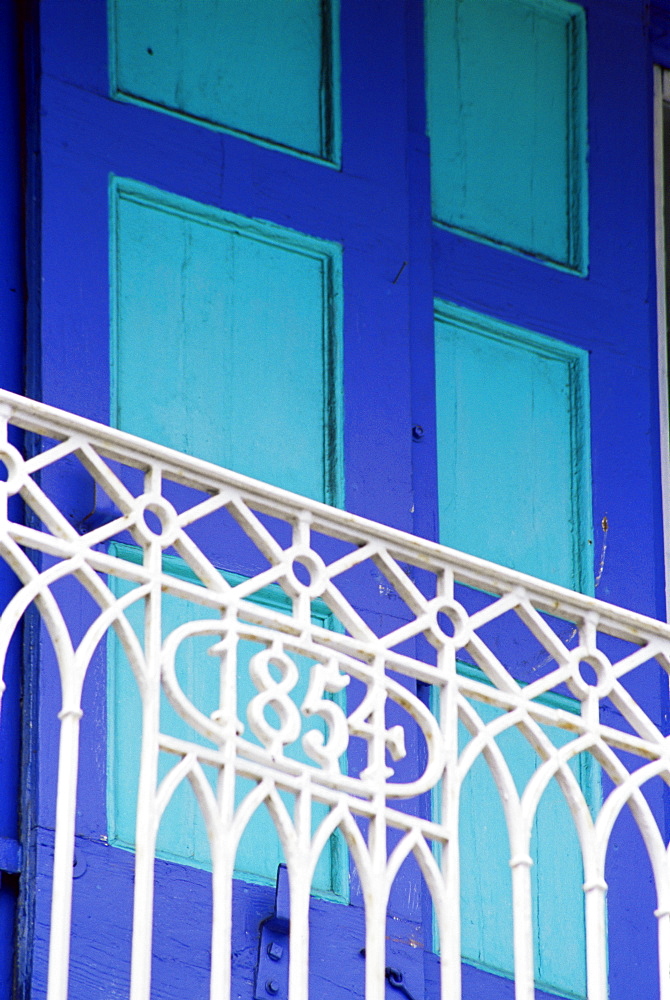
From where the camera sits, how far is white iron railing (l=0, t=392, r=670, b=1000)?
3.21 m

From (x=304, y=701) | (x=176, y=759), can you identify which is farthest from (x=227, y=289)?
(x=304, y=701)

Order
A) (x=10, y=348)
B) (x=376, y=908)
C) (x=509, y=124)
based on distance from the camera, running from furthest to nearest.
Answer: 1. (x=509, y=124)
2. (x=10, y=348)
3. (x=376, y=908)

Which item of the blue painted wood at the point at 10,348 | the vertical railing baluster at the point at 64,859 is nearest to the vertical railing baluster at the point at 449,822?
the vertical railing baluster at the point at 64,859

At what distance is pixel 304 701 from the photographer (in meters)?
3.48

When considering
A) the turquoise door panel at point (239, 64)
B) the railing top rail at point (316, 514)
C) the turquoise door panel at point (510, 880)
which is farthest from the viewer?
the turquoise door panel at point (239, 64)

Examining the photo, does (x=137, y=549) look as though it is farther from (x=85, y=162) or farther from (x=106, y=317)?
(x=85, y=162)

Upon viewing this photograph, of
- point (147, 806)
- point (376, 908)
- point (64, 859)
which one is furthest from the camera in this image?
point (376, 908)

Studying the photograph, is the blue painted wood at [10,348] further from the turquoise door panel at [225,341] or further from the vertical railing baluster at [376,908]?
the vertical railing baluster at [376,908]

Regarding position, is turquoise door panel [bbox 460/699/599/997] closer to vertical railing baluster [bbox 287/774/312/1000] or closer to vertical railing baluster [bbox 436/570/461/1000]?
vertical railing baluster [bbox 436/570/461/1000]

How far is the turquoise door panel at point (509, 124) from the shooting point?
209 inches

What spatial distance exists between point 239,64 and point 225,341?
74cm

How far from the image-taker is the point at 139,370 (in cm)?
447

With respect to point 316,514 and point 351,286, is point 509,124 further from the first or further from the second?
point 316,514

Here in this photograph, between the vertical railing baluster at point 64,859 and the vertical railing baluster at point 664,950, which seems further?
the vertical railing baluster at point 664,950
